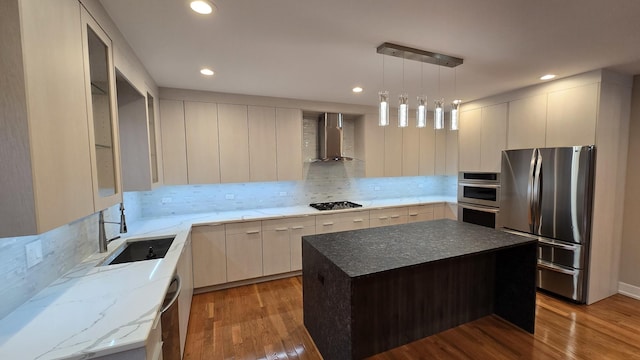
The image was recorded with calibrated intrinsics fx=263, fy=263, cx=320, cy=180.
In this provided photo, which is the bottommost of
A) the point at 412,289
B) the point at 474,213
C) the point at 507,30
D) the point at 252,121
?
the point at 412,289

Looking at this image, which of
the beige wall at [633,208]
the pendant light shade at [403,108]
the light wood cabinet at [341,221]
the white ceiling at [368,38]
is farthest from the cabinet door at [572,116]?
the light wood cabinet at [341,221]

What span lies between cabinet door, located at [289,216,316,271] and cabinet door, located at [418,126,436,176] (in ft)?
7.55

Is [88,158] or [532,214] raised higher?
[88,158]

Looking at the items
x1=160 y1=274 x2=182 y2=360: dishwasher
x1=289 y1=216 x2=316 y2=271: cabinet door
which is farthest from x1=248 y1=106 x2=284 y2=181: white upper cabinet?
x1=160 y1=274 x2=182 y2=360: dishwasher

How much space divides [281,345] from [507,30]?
2.93m

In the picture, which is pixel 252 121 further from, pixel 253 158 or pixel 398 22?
pixel 398 22

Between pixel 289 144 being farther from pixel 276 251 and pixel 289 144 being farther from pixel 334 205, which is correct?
pixel 276 251

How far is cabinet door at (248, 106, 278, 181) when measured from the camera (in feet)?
11.5

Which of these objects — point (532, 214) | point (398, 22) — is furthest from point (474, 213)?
point (398, 22)

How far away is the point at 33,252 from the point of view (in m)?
1.30

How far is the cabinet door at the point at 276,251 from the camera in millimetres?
3340

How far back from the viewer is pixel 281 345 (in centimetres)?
223

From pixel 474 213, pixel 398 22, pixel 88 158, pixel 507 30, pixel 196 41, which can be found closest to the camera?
pixel 88 158

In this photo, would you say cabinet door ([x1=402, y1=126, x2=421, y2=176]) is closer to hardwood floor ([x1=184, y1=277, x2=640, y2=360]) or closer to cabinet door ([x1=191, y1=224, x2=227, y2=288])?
hardwood floor ([x1=184, y1=277, x2=640, y2=360])
